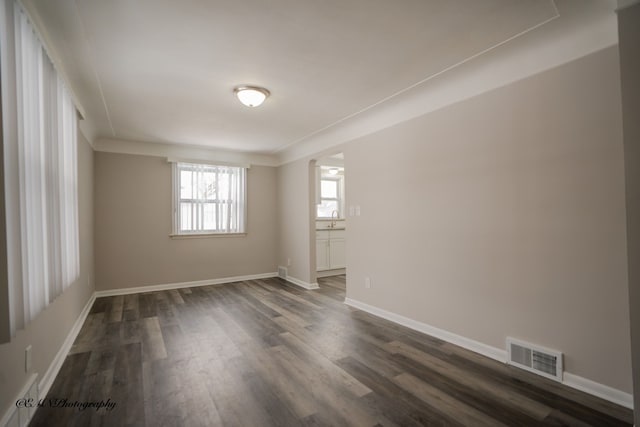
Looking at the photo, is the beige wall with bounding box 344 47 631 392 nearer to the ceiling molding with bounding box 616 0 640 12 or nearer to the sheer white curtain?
the ceiling molding with bounding box 616 0 640 12

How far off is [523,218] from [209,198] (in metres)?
4.90

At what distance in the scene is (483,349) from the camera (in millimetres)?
2619

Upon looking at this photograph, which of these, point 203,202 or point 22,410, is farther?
point 203,202

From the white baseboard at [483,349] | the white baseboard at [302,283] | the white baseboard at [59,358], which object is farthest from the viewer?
the white baseboard at [302,283]

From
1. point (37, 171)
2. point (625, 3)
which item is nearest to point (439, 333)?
point (625, 3)

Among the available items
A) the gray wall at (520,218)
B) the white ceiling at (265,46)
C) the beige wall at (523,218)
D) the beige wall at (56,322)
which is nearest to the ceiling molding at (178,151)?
the beige wall at (56,322)

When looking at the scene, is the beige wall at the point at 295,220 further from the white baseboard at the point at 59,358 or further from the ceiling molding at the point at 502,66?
the white baseboard at the point at 59,358

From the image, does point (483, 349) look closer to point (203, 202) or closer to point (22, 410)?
point (22, 410)

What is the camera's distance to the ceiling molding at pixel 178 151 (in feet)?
15.9

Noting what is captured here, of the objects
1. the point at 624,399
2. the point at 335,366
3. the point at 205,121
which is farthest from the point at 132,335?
the point at 624,399

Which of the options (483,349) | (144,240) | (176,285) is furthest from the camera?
(176,285)

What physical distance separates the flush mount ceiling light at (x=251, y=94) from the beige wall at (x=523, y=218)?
1549mm

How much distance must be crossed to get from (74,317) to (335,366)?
2790 millimetres

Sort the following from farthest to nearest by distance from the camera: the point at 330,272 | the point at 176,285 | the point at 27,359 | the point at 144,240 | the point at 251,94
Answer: the point at 330,272, the point at 176,285, the point at 144,240, the point at 251,94, the point at 27,359
